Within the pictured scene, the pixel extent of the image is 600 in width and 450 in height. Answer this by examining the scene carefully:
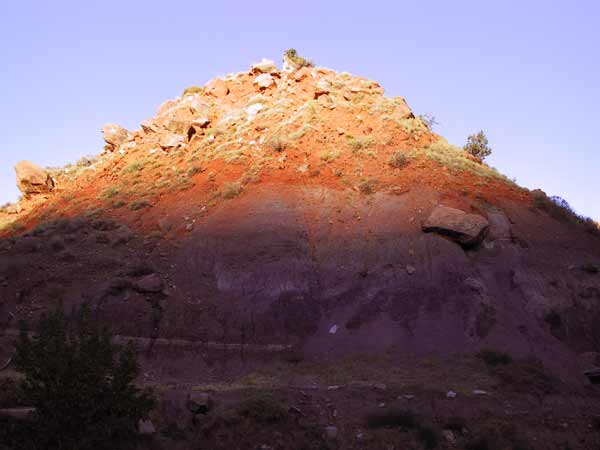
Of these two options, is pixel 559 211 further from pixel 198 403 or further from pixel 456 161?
pixel 198 403

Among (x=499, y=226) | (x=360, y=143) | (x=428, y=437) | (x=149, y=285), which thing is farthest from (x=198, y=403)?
(x=360, y=143)

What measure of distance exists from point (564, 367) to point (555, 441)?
4.05 metres

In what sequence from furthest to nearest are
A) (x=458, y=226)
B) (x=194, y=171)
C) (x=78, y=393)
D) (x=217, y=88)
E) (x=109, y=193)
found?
(x=217, y=88), (x=109, y=193), (x=194, y=171), (x=458, y=226), (x=78, y=393)

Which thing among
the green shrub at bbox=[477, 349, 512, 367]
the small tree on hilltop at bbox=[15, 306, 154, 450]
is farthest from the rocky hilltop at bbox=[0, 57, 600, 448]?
the small tree on hilltop at bbox=[15, 306, 154, 450]

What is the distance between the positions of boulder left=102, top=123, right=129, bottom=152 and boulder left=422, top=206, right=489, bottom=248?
1970 centimetres

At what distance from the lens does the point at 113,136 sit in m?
32.2

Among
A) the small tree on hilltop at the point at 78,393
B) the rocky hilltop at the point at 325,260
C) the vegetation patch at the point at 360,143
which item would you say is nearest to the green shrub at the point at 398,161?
the rocky hilltop at the point at 325,260

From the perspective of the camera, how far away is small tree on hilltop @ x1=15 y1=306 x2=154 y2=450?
10.4 metres

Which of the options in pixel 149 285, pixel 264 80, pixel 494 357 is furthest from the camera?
pixel 264 80

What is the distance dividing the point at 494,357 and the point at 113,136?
2481cm

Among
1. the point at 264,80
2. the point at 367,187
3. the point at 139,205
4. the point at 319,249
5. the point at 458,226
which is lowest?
the point at 319,249

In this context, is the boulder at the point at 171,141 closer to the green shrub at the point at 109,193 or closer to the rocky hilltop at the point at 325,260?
the rocky hilltop at the point at 325,260

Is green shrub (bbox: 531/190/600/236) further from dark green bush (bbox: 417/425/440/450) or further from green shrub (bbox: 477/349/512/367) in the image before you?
dark green bush (bbox: 417/425/440/450)

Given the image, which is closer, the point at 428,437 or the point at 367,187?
the point at 428,437
